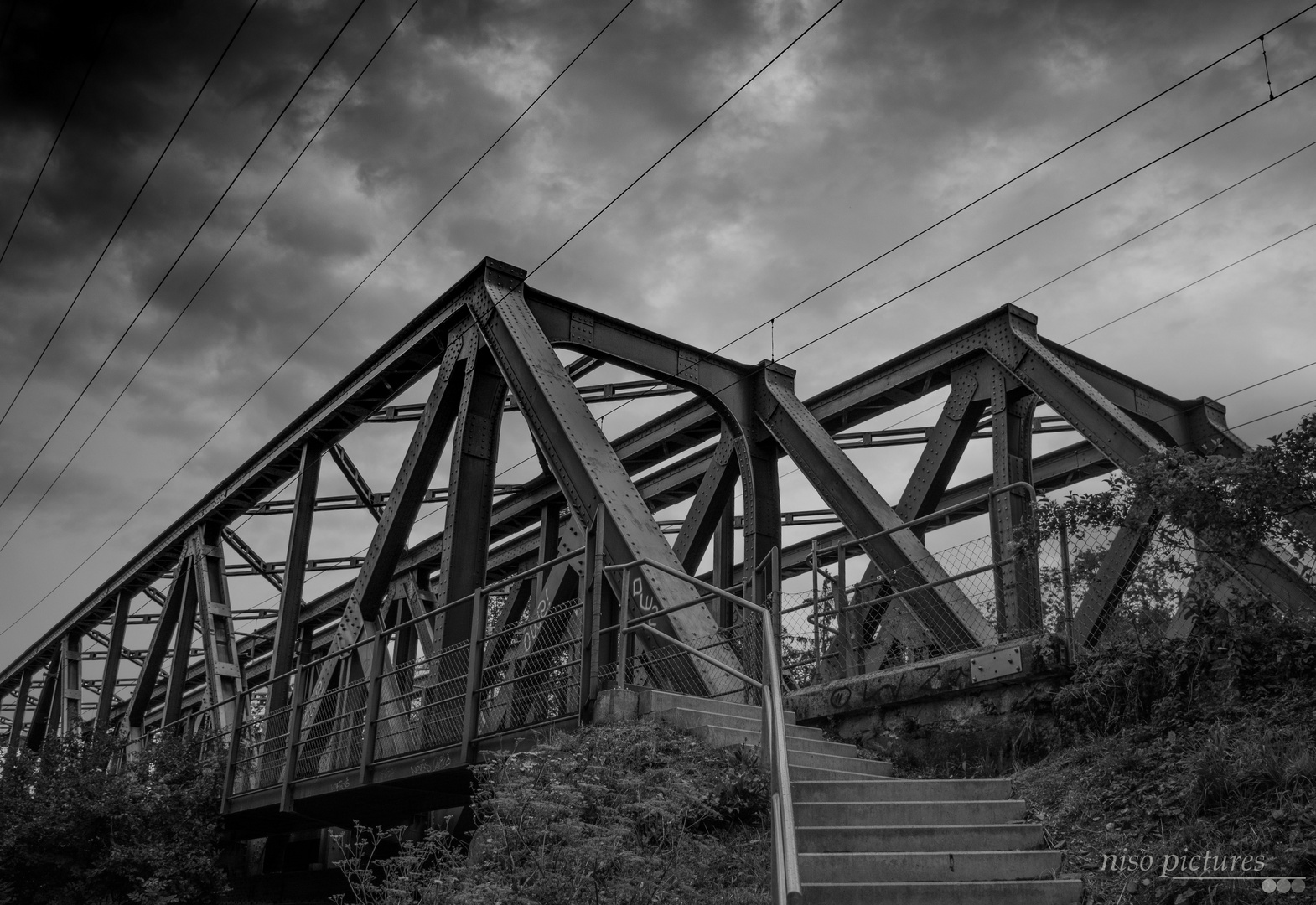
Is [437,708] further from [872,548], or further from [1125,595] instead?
[1125,595]

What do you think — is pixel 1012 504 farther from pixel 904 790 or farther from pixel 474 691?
pixel 474 691

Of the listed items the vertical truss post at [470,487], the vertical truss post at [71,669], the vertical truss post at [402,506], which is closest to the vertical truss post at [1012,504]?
the vertical truss post at [470,487]

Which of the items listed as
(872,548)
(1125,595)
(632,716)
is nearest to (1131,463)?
(872,548)

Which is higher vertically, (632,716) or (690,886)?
(632,716)

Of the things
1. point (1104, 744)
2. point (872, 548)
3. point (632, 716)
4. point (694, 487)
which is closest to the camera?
point (1104, 744)

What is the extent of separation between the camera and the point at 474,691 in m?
9.62

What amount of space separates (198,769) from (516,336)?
778 cm

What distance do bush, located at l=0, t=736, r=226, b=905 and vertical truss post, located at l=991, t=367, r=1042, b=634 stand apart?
33.3 feet

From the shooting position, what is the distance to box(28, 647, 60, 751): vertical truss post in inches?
1305

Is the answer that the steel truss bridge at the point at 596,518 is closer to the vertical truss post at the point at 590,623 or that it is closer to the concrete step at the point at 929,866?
the vertical truss post at the point at 590,623

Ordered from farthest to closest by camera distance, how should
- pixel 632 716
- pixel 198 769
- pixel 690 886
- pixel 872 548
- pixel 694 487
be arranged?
pixel 694 487, pixel 198 769, pixel 872 548, pixel 632 716, pixel 690 886

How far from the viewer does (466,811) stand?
12.2 metres

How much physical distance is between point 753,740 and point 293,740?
698 cm

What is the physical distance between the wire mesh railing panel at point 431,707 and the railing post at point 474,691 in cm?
32
